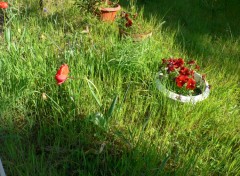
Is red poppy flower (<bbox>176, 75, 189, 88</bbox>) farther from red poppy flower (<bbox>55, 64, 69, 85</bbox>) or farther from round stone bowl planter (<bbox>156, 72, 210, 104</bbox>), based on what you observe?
red poppy flower (<bbox>55, 64, 69, 85</bbox>)

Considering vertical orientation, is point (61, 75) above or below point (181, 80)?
above

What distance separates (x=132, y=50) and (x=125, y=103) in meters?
0.56

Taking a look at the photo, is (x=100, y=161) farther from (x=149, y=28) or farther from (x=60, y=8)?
(x=60, y=8)

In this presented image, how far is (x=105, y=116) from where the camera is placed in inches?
72.3

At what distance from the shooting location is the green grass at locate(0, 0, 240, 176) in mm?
1704

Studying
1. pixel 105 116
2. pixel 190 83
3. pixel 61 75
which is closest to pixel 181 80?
pixel 190 83

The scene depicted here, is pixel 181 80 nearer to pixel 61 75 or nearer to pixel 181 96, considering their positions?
pixel 181 96

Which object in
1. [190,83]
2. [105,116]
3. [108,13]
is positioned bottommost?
[105,116]

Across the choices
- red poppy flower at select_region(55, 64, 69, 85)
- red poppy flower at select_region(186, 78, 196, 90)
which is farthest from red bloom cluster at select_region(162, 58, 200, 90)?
red poppy flower at select_region(55, 64, 69, 85)

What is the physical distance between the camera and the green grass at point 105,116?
170 cm

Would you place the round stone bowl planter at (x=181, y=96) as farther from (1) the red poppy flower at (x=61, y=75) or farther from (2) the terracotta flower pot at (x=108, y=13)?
(2) the terracotta flower pot at (x=108, y=13)

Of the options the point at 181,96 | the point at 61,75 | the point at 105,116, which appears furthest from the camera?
the point at 181,96

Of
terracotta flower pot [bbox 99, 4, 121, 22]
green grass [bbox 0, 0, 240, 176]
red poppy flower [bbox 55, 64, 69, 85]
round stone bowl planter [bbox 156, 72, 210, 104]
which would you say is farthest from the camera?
terracotta flower pot [bbox 99, 4, 121, 22]

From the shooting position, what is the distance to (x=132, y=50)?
2.41 metres
